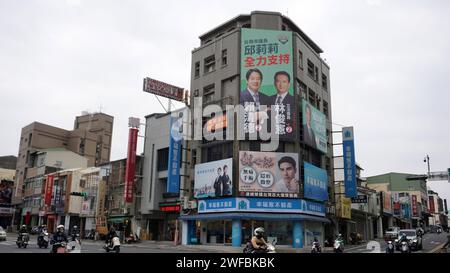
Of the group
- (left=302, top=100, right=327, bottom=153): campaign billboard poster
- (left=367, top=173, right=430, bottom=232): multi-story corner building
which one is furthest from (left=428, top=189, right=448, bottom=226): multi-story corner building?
(left=302, top=100, right=327, bottom=153): campaign billboard poster

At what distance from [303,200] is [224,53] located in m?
16.8

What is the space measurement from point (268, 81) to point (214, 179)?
10.5 meters

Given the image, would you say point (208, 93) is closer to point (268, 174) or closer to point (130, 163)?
point (268, 174)

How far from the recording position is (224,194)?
3662 centimetres

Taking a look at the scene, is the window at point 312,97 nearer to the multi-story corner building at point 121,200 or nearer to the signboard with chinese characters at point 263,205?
the signboard with chinese characters at point 263,205

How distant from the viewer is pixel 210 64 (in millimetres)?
43812

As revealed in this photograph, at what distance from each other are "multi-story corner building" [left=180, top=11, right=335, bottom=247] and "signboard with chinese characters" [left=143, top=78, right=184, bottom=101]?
2.83 metres

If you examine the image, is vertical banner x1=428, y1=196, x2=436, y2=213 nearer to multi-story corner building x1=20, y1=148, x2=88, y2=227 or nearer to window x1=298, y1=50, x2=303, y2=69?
window x1=298, y1=50, x2=303, y2=69

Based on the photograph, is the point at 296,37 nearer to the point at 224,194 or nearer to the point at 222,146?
the point at 222,146

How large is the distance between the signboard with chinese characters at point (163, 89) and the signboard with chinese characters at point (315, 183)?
16.9m

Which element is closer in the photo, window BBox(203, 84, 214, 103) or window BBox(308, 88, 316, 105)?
window BBox(203, 84, 214, 103)

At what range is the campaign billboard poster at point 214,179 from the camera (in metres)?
36.8

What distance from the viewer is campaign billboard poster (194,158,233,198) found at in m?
36.8
